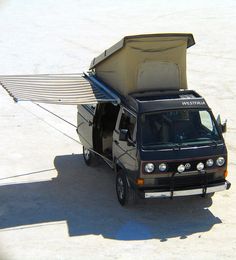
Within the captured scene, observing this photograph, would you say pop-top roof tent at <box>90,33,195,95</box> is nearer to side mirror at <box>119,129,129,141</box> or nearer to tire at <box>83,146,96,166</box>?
side mirror at <box>119,129,129,141</box>

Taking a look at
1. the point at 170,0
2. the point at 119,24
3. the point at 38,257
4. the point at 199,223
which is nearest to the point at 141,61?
the point at 199,223

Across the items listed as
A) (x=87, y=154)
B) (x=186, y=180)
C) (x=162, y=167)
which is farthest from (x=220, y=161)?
(x=87, y=154)

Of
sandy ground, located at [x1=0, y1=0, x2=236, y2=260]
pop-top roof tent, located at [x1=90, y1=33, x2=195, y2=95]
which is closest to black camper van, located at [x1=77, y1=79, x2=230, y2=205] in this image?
pop-top roof tent, located at [x1=90, y1=33, x2=195, y2=95]

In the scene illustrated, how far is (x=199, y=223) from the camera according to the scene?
34.3ft

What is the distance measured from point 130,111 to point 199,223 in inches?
95.1

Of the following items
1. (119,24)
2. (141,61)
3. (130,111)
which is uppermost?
(141,61)

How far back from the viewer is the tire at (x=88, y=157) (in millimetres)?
13203

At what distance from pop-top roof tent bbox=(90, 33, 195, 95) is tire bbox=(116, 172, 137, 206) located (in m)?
1.77

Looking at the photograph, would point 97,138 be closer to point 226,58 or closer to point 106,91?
point 106,91

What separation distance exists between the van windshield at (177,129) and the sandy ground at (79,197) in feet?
4.54

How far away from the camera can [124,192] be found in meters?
10.9

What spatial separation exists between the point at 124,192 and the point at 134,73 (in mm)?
2378

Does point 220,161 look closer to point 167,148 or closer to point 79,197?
point 167,148

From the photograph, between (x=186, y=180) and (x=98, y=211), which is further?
(x=98, y=211)
